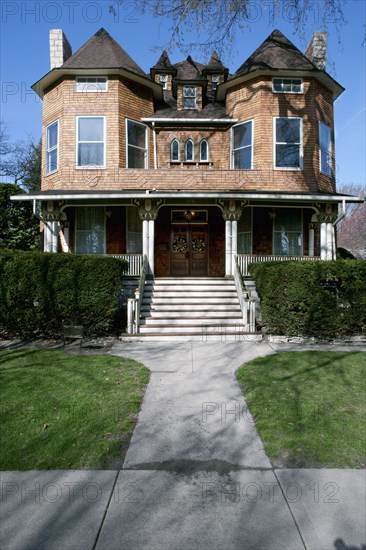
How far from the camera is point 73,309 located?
9.41 m

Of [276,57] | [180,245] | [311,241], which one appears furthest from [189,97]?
[311,241]

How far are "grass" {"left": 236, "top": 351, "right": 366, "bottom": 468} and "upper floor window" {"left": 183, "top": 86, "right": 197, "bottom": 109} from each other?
14.5 meters

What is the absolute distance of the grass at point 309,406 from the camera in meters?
3.83

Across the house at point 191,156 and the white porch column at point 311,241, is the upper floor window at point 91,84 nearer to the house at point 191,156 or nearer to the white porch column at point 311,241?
the house at point 191,156

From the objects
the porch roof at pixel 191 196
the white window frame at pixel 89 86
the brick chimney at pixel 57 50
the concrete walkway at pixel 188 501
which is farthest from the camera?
the brick chimney at pixel 57 50

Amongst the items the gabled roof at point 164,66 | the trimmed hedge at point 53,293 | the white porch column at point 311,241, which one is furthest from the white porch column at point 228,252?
the gabled roof at point 164,66

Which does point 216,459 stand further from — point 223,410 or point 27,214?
point 27,214

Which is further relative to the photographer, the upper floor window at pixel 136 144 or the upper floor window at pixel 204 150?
the upper floor window at pixel 204 150

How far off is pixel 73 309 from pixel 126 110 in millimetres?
10207

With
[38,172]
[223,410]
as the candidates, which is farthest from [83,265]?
[38,172]

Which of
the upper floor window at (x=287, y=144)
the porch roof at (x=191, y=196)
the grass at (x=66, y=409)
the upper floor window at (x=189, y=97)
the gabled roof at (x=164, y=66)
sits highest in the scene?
the gabled roof at (x=164, y=66)

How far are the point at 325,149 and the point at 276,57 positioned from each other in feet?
15.5

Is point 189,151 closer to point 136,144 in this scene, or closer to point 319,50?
point 136,144

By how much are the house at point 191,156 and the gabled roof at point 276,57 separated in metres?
0.09
